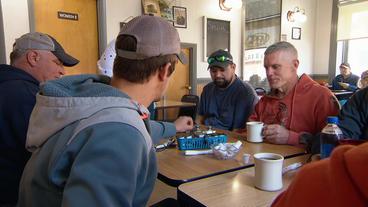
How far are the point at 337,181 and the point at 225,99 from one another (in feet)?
7.66

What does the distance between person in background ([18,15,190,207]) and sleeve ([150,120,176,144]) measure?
69 cm

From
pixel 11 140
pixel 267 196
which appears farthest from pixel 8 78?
pixel 267 196

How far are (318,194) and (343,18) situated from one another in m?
8.25

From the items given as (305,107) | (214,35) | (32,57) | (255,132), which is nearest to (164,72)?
(255,132)

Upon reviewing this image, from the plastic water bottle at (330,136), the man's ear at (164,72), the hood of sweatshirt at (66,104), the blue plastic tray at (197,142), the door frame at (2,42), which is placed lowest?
the blue plastic tray at (197,142)

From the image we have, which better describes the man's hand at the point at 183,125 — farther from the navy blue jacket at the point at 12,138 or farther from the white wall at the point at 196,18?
the white wall at the point at 196,18

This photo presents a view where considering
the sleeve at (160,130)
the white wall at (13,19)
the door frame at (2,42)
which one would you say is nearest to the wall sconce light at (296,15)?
the white wall at (13,19)

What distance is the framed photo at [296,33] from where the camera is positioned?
748 cm

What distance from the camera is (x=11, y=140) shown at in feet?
4.45

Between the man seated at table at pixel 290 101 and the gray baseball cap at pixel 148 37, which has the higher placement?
the gray baseball cap at pixel 148 37

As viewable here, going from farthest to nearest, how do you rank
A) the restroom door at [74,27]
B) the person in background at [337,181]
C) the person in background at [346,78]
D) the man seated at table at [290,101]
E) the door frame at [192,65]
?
the person in background at [346,78] < the door frame at [192,65] < the restroom door at [74,27] < the man seated at table at [290,101] < the person in background at [337,181]

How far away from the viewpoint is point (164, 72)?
0.96 meters

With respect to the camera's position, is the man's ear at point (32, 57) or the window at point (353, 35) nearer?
the man's ear at point (32, 57)

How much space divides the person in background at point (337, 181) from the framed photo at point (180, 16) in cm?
547
